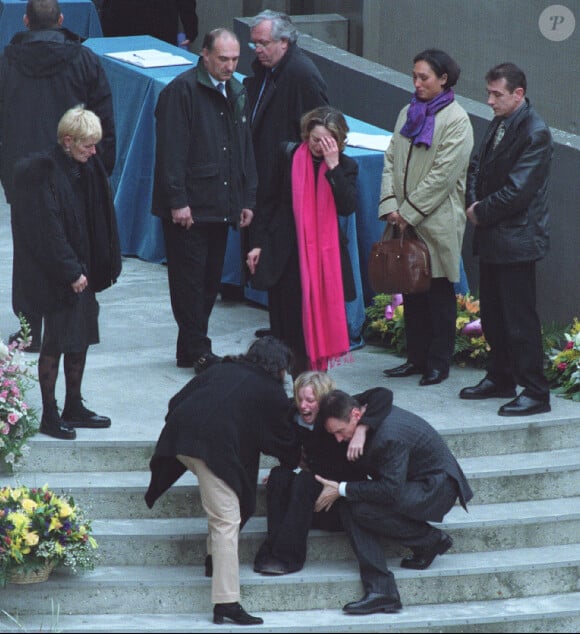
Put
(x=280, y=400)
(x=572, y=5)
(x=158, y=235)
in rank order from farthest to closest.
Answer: (x=572, y=5), (x=158, y=235), (x=280, y=400)

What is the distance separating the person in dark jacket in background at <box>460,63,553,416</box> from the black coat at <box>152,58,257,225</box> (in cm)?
121

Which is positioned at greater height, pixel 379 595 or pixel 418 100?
pixel 418 100

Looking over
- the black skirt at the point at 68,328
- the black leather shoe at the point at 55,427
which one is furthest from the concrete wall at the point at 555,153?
the black leather shoe at the point at 55,427

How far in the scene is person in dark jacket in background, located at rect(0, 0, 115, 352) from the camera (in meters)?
8.71

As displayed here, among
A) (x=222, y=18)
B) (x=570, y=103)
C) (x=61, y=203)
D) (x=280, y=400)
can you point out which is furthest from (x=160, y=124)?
(x=222, y=18)

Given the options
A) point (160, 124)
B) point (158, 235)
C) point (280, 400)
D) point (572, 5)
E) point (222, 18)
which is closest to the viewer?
point (280, 400)

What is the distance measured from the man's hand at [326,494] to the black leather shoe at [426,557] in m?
0.45

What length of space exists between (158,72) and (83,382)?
2959 millimetres

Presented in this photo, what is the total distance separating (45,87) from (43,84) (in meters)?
0.02

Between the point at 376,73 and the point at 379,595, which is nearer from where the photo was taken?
the point at 379,595

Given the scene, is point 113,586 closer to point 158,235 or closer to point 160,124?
point 160,124

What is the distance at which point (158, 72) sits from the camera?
422 inches

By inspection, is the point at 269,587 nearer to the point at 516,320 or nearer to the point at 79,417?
the point at 79,417

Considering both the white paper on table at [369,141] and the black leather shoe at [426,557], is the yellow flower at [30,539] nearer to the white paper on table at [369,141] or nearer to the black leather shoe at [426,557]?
the black leather shoe at [426,557]
